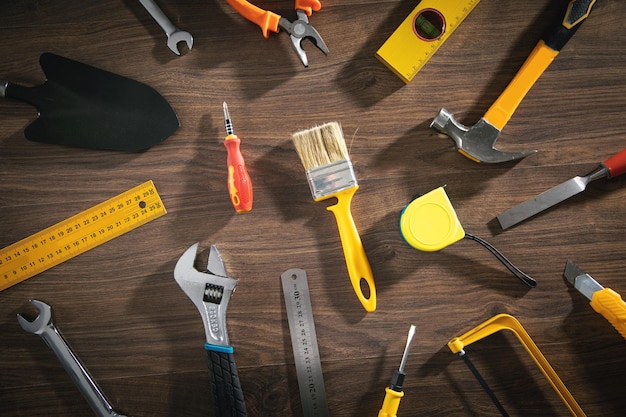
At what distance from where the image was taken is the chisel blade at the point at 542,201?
1.20 metres

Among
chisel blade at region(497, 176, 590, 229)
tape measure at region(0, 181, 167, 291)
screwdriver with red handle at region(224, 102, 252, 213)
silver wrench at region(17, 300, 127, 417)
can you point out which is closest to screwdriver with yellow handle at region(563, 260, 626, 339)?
chisel blade at region(497, 176, 590, 229)

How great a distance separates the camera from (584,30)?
123 centimetres

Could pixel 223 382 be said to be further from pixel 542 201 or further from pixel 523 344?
pixel 542 201

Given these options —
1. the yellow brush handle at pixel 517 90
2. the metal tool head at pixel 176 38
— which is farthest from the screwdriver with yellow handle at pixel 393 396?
the metal tool head at pixel 176 38

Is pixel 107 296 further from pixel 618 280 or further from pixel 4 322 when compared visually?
pixel 618 280

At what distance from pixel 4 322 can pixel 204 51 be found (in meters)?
0.93

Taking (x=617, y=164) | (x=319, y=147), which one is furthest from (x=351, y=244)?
(x=617, y=164)

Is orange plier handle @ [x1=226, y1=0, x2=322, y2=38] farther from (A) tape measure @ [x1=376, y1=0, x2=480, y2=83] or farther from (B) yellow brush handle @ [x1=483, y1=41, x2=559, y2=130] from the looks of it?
(B) yellow brush handle @ [x1=483, y1=41, x2=559, y2=130]

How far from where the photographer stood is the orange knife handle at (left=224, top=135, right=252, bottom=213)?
3.86ft

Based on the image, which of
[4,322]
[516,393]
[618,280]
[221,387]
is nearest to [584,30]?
[618,280]

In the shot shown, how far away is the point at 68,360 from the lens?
1.24 meters

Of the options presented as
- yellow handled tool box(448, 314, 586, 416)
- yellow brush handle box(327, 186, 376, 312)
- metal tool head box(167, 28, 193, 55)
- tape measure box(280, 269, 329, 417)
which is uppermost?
metal tool head box(167, 28, 193, 55)

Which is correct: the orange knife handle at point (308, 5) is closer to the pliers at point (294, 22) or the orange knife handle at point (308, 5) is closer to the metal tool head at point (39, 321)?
the pliers at point (294, 22)

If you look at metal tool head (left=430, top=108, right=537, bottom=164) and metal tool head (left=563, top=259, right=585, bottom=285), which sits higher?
metal tool head (left=430, top=108, right=537, bottom=164)
